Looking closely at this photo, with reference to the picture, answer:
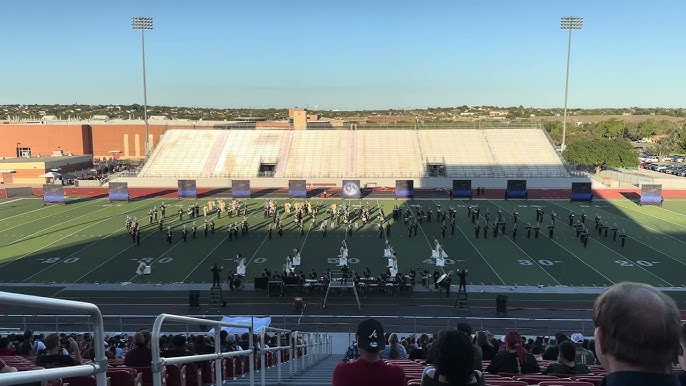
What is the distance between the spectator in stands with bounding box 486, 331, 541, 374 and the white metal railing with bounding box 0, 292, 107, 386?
14.3ft

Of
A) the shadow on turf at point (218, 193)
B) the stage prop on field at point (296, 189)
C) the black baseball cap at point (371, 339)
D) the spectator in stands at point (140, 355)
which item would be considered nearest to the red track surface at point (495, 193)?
the shadow on turf at point (218, 193)

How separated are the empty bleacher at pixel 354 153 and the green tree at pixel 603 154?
302 cm

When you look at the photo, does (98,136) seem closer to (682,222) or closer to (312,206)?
(312,206)

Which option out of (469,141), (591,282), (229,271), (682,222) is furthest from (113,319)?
(469,141)

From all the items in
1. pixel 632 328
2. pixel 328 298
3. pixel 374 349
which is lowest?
pixel 328 298

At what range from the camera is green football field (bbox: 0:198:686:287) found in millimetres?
21016

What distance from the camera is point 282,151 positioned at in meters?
55.4

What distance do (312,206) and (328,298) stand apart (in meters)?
17.5

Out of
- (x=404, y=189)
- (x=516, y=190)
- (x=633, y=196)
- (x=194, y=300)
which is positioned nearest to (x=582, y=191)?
(x=516, y=190)

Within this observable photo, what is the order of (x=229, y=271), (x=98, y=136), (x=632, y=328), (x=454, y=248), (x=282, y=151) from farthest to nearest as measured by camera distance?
(x=98, y=136), (x=282, y=151), (x=454, y=248), (x=229, y=271), (x=632, y=328)

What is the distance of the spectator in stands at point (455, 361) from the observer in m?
2.86

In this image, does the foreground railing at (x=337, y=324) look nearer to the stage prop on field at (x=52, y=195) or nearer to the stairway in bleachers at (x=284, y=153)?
the stage prop on field at (x=52, y=195)

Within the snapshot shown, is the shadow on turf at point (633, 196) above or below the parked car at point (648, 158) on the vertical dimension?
below

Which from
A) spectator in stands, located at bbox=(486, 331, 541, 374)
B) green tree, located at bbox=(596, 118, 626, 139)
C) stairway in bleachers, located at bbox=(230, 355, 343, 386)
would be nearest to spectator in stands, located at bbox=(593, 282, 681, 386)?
spectator in stands, located at bbox=(486, 331, 541, 374)
